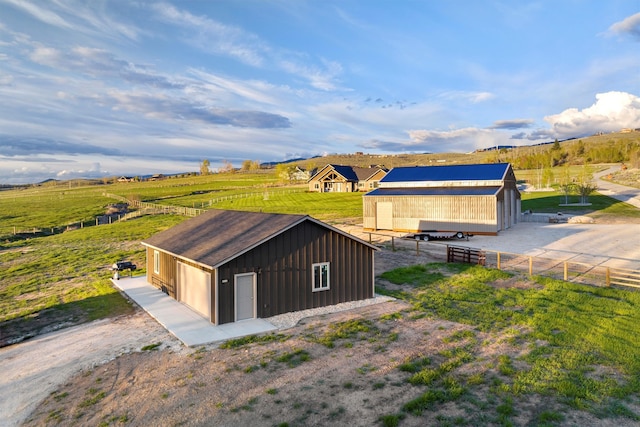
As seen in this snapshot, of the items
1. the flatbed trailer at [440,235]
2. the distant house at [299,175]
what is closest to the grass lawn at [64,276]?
the flatbed trailer at [440,235]

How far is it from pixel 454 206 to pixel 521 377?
97.4ft

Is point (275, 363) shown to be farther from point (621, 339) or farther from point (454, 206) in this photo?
point (454, 206)

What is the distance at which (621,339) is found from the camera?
13281mm

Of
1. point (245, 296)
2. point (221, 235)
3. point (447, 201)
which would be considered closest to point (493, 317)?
point (245, 296)

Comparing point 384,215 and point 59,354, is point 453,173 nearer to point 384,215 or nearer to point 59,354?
point 384,215

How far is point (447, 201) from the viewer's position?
3969 cm

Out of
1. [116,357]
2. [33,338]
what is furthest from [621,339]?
[33,338]

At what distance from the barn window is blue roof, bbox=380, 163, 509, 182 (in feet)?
89.2

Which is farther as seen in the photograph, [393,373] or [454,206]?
[454,206]

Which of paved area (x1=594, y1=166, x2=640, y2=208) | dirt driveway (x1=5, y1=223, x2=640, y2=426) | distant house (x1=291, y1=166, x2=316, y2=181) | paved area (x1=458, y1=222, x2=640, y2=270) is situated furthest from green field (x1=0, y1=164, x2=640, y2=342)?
distant house (x1=291, y1=166, x2=316, y2=181)

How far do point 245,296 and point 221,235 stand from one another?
4.03 metres

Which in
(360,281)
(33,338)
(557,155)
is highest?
(557,155)

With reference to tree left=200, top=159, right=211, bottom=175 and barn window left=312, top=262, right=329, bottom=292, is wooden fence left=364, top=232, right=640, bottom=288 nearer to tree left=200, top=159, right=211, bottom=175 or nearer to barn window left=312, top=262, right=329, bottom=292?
barn window left=312, top=262, right=329, bottom=292

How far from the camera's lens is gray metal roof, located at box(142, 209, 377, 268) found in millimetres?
16803
